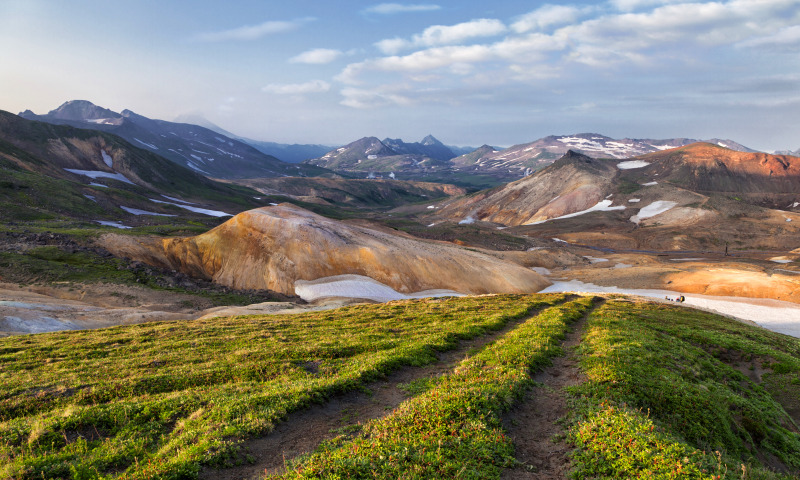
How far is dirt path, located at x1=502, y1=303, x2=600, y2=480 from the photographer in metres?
10.5

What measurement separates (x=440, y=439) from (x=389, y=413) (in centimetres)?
371

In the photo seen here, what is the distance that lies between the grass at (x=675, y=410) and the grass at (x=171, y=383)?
876 centimetres

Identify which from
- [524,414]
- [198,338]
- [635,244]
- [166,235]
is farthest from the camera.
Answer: [635,244]

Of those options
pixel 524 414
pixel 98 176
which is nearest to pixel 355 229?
pixel 524 414

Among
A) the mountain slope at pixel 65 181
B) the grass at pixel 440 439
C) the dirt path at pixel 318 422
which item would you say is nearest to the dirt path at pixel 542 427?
the grass at pixel 440 439

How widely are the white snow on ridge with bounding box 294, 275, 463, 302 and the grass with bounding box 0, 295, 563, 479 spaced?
94.0ft

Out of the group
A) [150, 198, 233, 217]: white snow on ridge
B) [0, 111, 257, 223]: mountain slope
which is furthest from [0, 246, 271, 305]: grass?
[150, 198, 233, 217]: white snow on ridge

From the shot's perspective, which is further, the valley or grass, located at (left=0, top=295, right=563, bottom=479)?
grass, located at (left=0, top=295, right=563, bottom=479)

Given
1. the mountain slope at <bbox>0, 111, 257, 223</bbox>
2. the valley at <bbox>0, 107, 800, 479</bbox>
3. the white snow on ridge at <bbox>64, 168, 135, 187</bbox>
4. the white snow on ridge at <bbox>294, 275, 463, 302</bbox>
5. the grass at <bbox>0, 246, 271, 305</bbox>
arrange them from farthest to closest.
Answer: the white snow on ridge at <bbox>64, 168, 135, 187</bbox> < the mountain slope at <bbox>0, 111, 257, 223</bbox> < the white snow on ridge at <bbox>294, 275, 463, 302</bbox> < the grass at <bbox>0, 246, 271, 305</bbox> < the valley at <bbox>0, 107, 800, 479</bbox>

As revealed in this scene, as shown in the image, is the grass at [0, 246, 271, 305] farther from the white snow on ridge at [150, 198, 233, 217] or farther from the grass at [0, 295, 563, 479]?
the white snow on ridge at [150, 198, 233, 217]

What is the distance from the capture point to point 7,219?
264ft

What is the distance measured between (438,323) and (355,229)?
51.8 m

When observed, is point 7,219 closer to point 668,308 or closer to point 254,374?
point 254,374

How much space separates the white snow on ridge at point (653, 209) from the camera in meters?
180
